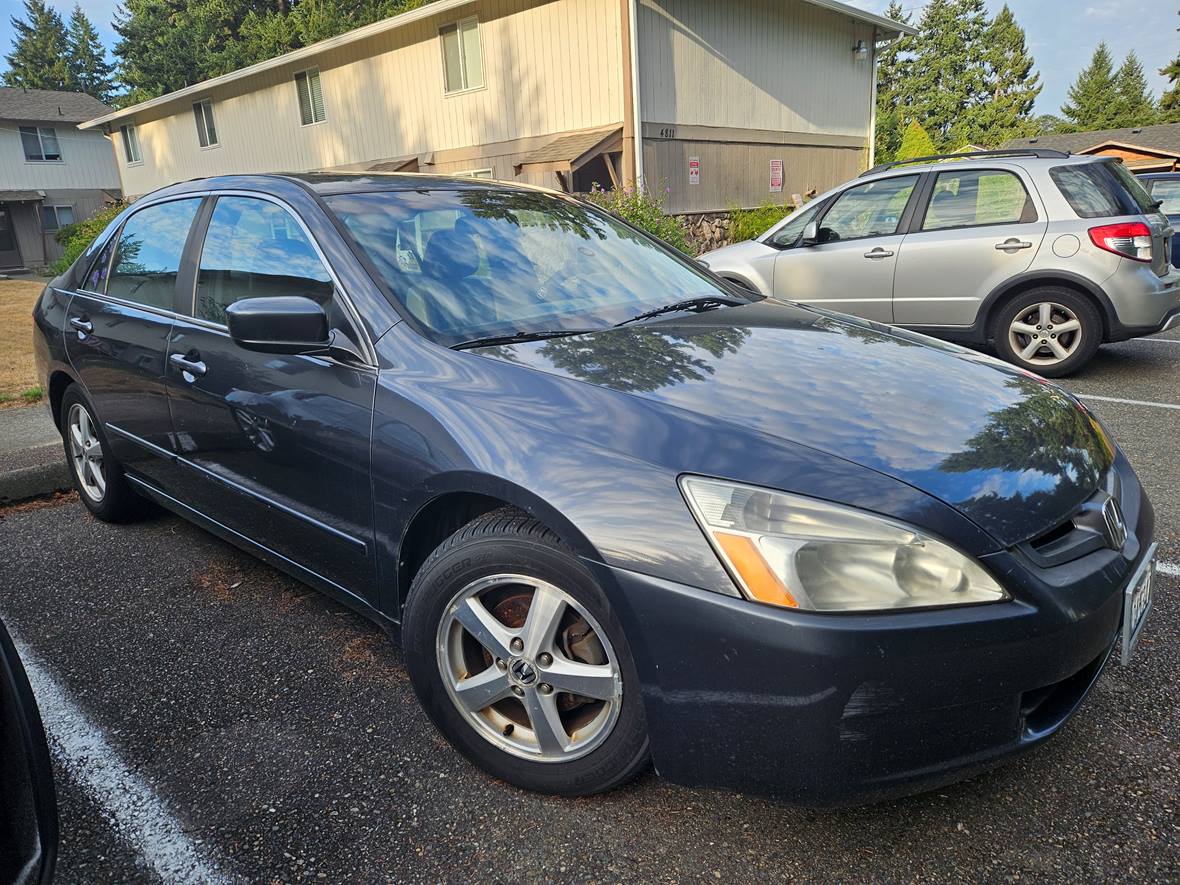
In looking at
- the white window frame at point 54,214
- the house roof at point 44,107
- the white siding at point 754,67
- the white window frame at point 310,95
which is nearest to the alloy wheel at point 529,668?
the white siding at point 754,67

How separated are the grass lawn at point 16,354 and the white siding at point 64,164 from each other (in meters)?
20.6

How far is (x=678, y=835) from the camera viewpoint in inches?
76.5

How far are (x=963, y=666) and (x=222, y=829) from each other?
1.75 meters

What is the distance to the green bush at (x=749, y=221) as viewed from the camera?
16828 mm

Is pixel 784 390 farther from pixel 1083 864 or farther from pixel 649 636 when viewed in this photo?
pixel 1083 864

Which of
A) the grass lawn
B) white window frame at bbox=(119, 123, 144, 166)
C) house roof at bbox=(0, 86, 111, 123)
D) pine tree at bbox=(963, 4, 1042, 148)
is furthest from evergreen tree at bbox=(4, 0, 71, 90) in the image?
pine tree at bbox=(963, 4, 1042, 148)

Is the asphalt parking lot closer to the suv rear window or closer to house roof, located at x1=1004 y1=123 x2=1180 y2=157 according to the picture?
the suv rear window

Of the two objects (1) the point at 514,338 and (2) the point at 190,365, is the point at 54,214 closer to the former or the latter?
(2) the point at 190,365

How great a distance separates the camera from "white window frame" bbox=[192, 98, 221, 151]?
2455cm

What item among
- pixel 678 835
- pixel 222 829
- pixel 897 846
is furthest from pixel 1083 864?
pixel 222 829

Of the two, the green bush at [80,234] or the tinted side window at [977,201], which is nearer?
the tinted side window at [977,201]

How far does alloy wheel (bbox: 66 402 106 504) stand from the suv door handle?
629 cm

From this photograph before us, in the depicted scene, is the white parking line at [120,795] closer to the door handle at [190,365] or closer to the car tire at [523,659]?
the car tire at [523,659]

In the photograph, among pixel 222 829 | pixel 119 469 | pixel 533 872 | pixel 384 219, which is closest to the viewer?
pixel 533 872
